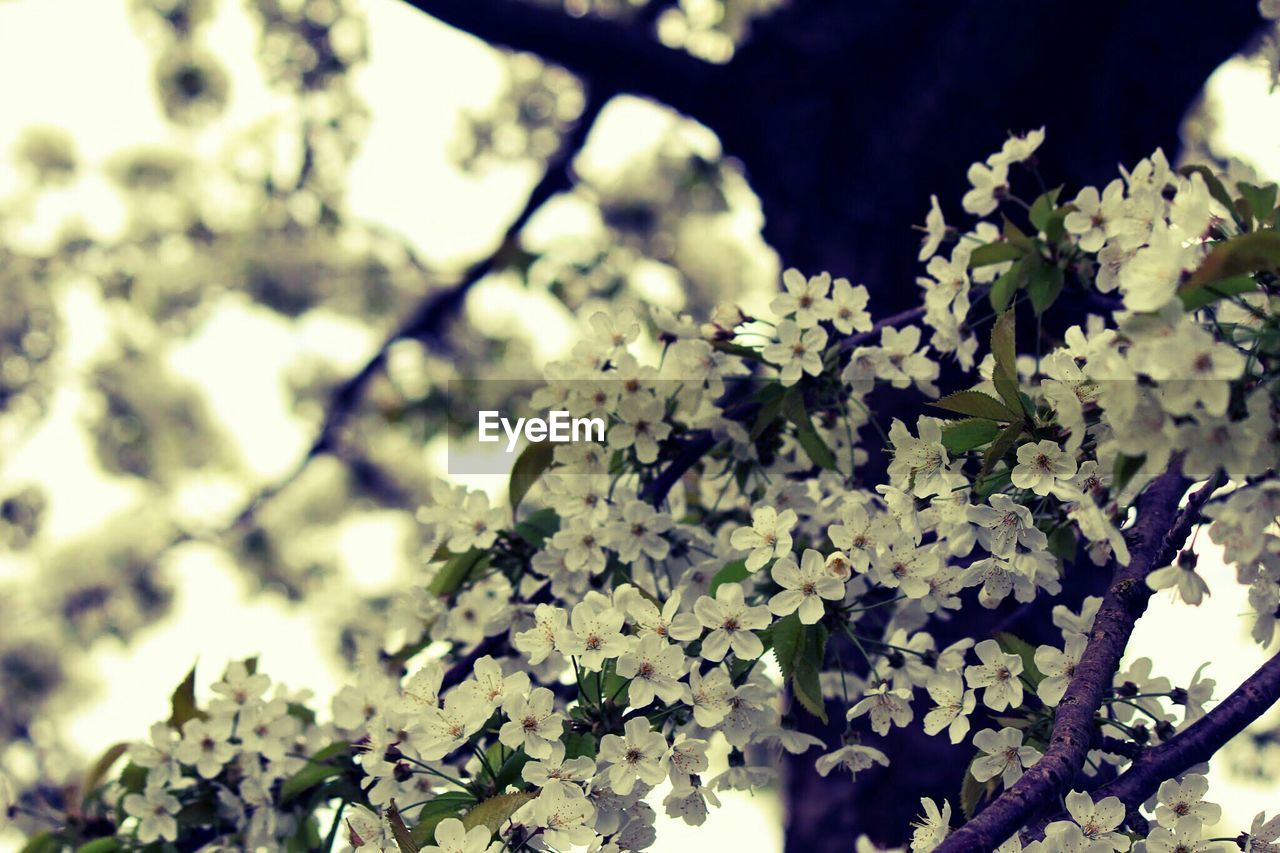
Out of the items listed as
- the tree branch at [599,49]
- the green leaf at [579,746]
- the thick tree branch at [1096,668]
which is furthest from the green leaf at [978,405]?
the tree branch at [599,49]

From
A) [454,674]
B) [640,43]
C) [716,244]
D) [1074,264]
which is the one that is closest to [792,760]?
[454,674]

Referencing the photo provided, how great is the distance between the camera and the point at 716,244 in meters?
5.94

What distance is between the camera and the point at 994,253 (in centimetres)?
147

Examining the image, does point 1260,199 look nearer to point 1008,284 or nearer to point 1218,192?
point 1218,192

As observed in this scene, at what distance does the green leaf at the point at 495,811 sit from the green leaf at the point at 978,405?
59 cm

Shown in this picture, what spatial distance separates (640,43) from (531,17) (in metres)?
0.28

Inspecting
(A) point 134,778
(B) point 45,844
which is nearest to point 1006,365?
(A) point 134,778

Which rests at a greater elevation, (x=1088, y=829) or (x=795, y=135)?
(x=795, y=135)

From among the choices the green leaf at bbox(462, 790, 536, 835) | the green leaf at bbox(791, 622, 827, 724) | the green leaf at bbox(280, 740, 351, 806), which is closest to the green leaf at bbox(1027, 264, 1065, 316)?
the green leaf at bbox(791, 622, 827, 724)

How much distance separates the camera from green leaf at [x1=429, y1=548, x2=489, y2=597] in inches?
61.2

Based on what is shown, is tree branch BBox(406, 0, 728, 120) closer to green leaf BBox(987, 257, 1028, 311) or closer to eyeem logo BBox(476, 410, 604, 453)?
eyeem logo BBox(476, 410, 604, 453)

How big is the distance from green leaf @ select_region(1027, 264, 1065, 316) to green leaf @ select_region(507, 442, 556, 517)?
0.68 metres

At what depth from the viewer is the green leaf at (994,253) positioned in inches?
57.7

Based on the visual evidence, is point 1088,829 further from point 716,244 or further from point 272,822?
point 716,244
